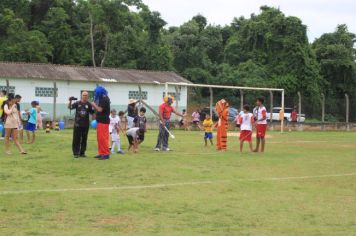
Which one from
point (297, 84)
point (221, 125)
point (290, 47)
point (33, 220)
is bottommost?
point (33, 220)

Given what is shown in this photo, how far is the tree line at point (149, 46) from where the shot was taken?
46938 mm

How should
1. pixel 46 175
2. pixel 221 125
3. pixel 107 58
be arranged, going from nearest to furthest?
1. pixel 46 175
2. pixel 221 125
3. pixel 107 58

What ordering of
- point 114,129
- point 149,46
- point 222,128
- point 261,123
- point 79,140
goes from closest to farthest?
point 79,140 < point 114,129 < point 261,123 < point 222,128 < point 149,46

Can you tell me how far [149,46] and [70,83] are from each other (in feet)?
40.0

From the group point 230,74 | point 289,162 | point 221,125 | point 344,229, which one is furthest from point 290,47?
point 344,229

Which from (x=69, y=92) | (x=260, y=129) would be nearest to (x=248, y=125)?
(x=260, y=129)

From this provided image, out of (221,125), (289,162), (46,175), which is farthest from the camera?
(221,125)

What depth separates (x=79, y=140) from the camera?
48.0 feet

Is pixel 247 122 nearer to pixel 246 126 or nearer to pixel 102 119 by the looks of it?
pixel 246 126

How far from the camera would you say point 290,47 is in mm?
48906

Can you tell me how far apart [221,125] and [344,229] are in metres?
11.8

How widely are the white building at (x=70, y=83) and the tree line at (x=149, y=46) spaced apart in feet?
19.0

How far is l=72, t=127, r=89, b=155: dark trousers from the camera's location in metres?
14.6

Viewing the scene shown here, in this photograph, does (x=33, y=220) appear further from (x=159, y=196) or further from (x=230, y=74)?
(x=230, y=74)
